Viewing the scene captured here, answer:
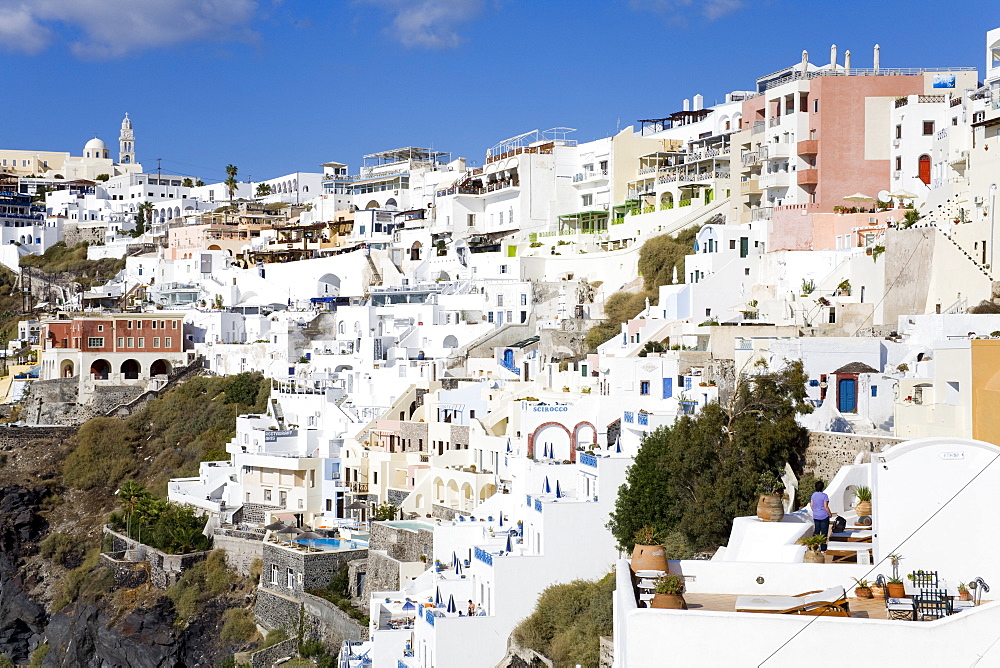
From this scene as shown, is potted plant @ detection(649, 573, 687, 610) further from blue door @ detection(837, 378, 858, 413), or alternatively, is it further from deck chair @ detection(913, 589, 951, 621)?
blue door @ detection(837, 378, 858, 413)

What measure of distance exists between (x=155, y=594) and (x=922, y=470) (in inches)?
1195

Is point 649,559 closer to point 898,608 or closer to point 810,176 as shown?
point 898,608

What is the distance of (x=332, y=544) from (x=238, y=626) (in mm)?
3342

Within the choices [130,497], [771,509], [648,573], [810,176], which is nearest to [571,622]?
[771,509]

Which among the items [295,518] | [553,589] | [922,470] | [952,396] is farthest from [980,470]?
[295,518]

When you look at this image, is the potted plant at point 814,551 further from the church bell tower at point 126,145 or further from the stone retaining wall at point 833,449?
the church bell tower at point 126,145

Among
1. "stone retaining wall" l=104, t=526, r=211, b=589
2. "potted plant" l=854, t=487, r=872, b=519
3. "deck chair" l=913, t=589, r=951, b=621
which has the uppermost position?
"potted plant" l=854, t=487, r=872, b=519

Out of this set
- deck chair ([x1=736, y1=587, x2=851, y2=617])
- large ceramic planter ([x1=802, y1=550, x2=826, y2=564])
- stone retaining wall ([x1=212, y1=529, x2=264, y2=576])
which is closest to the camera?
deck chair ([x1=736, y1=587, x2=851, y2=617])

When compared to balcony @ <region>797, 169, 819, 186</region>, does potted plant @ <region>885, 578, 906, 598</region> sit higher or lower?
lower

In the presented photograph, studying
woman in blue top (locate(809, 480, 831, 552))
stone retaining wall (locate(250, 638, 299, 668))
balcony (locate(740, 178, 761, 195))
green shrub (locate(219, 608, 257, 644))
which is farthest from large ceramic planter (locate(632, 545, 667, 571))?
balcony (locate(740, 178, 761, 195))

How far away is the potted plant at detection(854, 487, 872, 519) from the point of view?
49.9 ft

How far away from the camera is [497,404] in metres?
35.0

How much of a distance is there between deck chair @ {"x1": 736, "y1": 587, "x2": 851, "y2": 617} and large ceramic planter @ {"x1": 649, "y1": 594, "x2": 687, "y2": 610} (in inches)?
18.2

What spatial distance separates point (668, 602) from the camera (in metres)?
10.5
